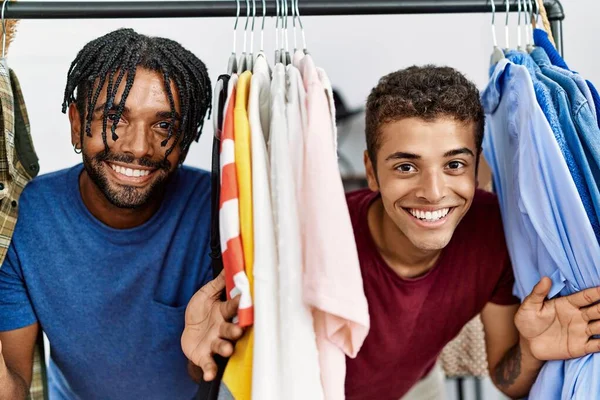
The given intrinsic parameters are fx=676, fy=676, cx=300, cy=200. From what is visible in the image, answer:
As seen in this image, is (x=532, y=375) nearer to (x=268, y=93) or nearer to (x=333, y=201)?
(x=333, y=201)

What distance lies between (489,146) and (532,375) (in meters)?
0.43

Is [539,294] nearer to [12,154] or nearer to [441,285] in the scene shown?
[441,285]

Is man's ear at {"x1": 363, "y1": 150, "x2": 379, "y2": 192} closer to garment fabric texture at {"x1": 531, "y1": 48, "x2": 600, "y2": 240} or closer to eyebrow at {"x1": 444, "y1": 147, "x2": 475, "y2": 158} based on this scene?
eyebrow at {"x1": 444, "y1": 147, "x2": 475, "y2": 158}

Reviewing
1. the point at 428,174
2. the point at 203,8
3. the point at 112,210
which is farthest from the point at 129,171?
the point at 428,174

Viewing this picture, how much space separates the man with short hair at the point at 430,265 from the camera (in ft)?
3.65

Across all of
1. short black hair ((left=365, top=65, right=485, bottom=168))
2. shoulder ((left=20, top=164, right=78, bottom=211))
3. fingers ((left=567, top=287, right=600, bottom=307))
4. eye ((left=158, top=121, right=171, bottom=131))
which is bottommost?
fingers ((left=567, top=287, right=600, bottom=307))

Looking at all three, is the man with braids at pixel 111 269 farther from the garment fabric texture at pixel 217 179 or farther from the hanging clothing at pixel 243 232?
the hanging clothing at pixel 243 232

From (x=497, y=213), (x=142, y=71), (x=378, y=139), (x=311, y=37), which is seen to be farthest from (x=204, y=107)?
(x=311, y=37)

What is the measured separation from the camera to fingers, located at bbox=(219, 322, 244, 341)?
39.0 inches

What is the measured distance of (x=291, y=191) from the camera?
0.94m

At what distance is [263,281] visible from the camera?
923mm

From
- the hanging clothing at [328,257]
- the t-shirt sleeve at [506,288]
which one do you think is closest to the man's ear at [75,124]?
the hanging clothing at [328,257]

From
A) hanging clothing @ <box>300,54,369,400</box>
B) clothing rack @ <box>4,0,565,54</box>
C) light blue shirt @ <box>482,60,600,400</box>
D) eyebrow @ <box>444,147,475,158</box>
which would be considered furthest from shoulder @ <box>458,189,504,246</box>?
hanging clothing @ <box>300,54,369,400</box>

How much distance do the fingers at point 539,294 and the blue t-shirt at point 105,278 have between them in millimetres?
594
